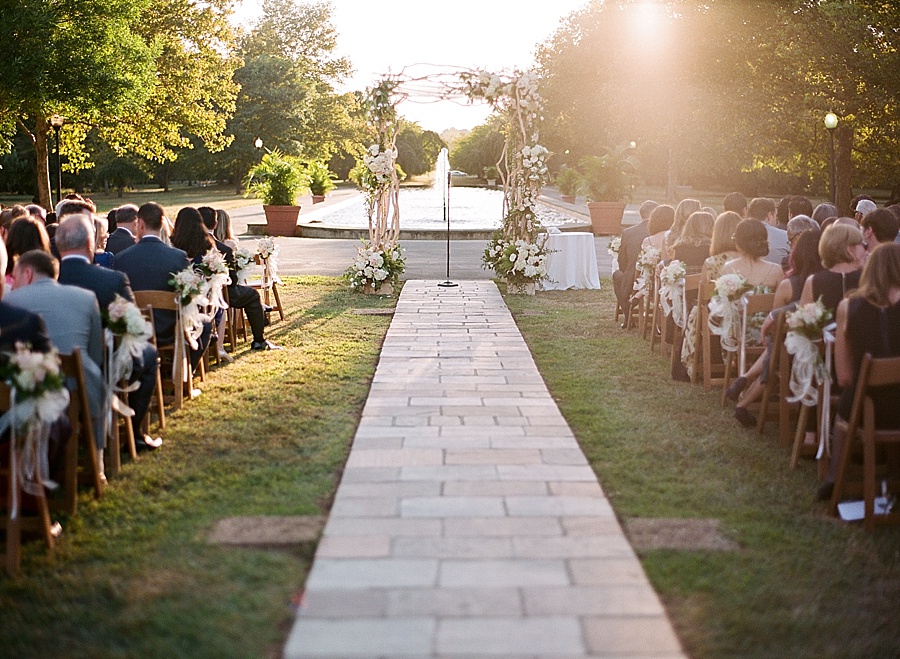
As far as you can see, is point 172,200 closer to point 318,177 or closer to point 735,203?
point 318,177

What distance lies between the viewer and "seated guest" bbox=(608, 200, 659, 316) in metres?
10.7

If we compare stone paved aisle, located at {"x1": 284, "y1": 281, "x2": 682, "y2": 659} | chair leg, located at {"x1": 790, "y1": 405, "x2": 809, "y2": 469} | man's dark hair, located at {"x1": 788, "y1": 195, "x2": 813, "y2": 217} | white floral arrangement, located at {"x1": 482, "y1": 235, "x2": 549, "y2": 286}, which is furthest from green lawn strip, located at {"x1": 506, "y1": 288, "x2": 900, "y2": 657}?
white floral arrangement, located at {"x1": 482, "y1": 235, "x2": 549, "y2": 286}

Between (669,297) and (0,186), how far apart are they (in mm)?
52195

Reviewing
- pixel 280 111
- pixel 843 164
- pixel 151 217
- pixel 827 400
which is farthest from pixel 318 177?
pixel 827 400

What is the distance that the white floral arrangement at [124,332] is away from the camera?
5414 millimetres

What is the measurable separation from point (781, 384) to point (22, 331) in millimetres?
4396

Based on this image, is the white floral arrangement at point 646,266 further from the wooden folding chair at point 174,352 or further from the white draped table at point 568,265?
the wooden folding chair at point 174,352

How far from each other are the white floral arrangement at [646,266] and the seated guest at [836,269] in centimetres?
375

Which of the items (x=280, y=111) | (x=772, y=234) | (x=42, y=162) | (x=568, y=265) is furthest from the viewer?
(x=280, y=111)

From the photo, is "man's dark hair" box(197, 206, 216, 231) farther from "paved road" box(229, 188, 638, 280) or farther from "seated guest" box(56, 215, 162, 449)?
"paved road" box(229, 188, 638, 280)

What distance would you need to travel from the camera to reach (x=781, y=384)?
236 inches

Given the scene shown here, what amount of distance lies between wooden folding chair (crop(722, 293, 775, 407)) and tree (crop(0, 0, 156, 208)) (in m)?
17.5

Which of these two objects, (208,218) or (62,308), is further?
(208,218)

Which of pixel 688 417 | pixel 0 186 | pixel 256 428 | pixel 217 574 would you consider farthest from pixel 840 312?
pixel 0 186
